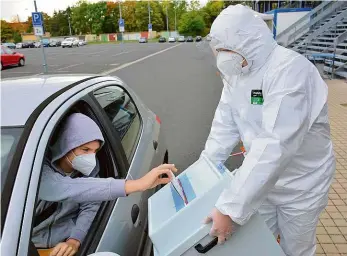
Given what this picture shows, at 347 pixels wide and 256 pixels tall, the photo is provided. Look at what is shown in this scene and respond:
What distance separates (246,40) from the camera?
157 centimetres

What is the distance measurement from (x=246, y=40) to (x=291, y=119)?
16.9 inches

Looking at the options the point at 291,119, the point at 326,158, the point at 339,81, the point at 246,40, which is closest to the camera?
the point at 291,119

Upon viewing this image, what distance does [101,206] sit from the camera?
1.84m

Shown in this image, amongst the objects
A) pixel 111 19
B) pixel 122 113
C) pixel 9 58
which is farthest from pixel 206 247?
pixel 111 19

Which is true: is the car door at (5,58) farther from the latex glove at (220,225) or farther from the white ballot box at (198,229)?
the latex glove at (220,225)

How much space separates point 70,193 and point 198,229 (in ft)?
2.22

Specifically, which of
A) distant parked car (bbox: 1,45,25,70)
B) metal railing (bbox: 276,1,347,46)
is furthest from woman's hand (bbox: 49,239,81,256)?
distant parked car (bbox: 1,45,25,70)

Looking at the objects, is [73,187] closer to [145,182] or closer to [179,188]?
[145,182]

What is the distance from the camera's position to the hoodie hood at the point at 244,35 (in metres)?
1.57

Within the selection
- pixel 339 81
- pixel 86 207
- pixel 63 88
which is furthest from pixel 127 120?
pixel 339 81

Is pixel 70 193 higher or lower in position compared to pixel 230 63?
lower

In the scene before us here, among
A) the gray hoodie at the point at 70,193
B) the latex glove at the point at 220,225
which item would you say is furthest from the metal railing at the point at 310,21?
the latex glove at the point at 220,225

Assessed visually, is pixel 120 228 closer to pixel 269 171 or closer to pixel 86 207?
pixel 86 207

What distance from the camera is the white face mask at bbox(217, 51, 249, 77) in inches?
64.6
